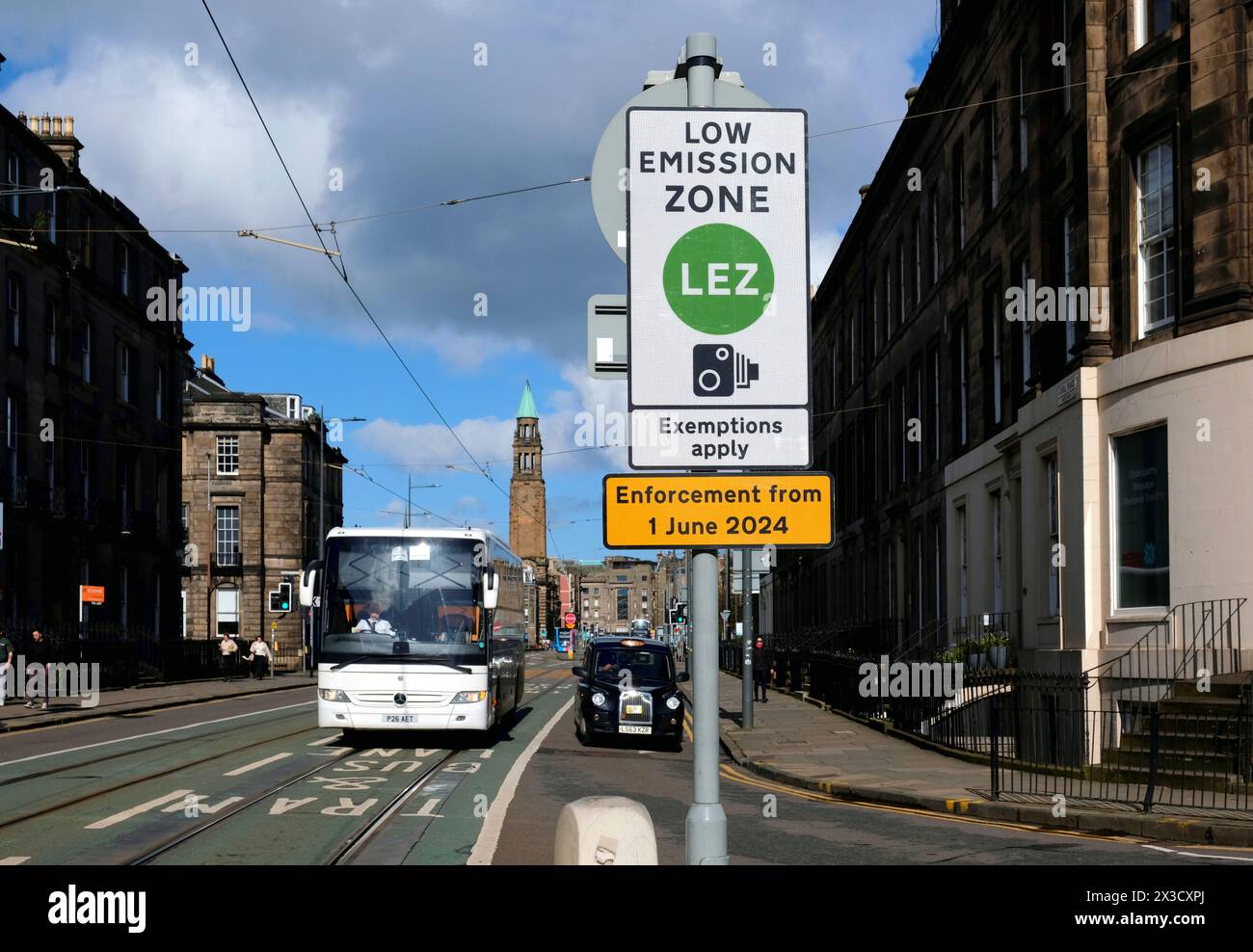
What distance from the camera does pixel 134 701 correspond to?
33.2m

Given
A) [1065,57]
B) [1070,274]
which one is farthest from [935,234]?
[1070,274]

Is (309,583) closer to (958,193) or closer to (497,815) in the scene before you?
(497,815)

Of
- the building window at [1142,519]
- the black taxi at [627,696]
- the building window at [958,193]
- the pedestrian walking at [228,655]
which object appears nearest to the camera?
the building window at [1142,519]

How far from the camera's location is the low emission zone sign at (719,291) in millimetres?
4562

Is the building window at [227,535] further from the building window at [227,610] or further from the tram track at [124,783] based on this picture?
the tram track at [124,783]

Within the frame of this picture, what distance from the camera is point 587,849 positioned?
427cm

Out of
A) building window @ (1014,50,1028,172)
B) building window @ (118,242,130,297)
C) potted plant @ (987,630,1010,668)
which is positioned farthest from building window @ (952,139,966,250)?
building window @ (118,242,130,297)

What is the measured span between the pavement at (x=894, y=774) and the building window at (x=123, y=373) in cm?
2961

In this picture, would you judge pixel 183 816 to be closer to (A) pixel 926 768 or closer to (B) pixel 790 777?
(B) pixel 790 777

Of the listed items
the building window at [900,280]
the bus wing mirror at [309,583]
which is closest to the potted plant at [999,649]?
the bus wing mirror at [309,583]

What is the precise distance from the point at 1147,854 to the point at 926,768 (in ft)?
24.0

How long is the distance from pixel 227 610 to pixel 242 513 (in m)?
5.33

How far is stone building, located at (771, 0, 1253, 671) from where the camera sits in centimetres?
1694

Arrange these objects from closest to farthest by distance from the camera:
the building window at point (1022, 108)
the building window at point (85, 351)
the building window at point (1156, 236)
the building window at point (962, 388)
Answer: the building window at point (1156, 236) < the building window at point (1022, 108) < the building window at point (962, 388) < the building window at point (85, 351)
